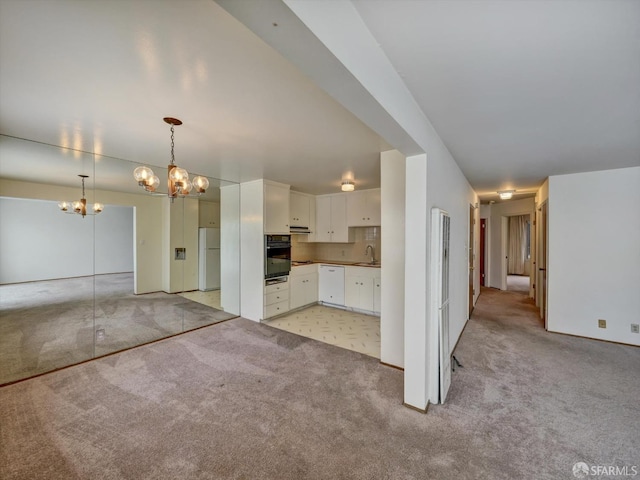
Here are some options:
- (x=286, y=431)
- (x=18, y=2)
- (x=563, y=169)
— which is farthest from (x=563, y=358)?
(x=18, y=2)

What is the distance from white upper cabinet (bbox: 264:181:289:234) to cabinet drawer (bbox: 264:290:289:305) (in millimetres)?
1151

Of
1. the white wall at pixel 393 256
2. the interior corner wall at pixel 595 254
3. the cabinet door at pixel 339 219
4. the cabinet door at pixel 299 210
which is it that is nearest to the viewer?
the white wall at pixel 393 256

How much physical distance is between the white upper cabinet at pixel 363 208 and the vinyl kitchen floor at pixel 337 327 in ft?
6.18

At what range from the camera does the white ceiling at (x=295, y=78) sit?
1.13 metres

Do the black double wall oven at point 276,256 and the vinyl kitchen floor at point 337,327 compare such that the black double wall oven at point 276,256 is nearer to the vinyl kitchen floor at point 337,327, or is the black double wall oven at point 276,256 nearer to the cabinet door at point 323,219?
the vinyl kitchen floor at point 337,327

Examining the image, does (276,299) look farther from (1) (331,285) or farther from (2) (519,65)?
(2) (519,65)

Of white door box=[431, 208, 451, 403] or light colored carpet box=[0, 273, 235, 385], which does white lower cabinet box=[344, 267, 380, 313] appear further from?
light colored carpet box=[0, 273, 235, 385]

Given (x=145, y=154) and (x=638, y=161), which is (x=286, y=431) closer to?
(x=145, y=154)

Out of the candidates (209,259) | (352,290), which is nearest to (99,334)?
(209,259)

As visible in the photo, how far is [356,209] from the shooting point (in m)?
5.43

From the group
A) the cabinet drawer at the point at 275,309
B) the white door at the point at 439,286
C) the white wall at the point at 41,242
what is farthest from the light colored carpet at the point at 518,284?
the white wall at the point at 41,242

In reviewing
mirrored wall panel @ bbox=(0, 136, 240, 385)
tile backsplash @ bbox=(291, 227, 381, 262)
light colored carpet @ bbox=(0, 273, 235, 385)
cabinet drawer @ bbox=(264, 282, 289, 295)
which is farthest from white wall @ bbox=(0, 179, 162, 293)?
tile backsplash @ bbox=(291, 227, 381, 262)

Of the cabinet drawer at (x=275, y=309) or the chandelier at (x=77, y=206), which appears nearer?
the chandelier at (x=77, y=206)

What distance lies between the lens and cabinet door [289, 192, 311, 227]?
544 centimetres
